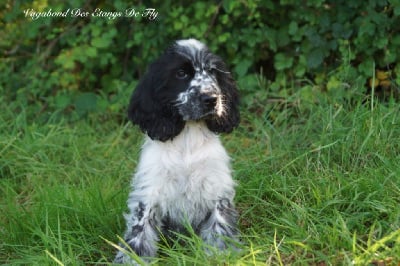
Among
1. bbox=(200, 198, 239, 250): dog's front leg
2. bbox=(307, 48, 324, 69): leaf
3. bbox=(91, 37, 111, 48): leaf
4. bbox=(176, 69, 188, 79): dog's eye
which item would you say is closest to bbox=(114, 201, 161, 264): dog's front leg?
bbox=(200, 198, 239, 250): dog's front leg

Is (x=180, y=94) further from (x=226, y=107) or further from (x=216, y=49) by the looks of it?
(x=216, y=49)

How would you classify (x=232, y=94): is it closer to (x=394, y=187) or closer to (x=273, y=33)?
(x=394, y=187)

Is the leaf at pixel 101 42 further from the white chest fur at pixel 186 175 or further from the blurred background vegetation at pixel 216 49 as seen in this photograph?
the white chest fur at pixel 186 175

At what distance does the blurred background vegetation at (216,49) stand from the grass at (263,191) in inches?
15.3

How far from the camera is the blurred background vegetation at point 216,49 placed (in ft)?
17.2

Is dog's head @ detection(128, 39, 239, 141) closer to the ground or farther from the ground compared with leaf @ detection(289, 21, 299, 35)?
closer to the ground

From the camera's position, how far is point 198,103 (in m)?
3.39

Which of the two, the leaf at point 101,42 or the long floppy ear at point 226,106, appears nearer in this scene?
the long floppy ear at point 226,106

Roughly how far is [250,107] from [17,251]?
8.21ft

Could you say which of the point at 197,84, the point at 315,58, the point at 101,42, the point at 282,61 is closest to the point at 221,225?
the point at 197,84

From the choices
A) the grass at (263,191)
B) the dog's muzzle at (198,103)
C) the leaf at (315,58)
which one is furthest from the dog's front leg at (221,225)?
the leaf at (315,58)

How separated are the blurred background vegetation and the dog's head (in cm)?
164

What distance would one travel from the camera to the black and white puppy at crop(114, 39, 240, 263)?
346 centimetres

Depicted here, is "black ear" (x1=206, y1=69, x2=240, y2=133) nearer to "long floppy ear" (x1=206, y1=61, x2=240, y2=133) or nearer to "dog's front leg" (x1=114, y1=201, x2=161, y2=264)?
"long floppy ear" (x1=206, y1=61, x2=240, y2=133)
